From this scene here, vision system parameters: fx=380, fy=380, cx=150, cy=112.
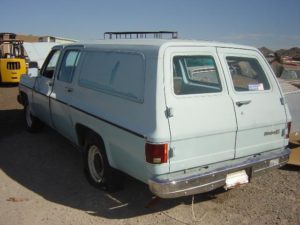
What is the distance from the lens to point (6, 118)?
8.89 metres

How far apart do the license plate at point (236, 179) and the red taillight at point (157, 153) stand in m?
0.84

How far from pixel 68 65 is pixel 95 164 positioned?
1.59 m

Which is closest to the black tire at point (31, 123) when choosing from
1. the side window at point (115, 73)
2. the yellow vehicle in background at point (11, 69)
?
the side window at point (115, 73)

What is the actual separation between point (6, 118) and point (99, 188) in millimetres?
5035

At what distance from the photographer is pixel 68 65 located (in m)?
5.53

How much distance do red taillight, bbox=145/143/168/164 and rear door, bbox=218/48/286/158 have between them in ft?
3.03

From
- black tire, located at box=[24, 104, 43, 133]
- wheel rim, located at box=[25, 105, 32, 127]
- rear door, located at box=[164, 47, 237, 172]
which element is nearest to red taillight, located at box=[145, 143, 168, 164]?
rear door, located at box=[164, 47, 237, 172]

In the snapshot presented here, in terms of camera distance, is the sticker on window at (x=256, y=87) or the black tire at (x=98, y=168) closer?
the sticker on window at (x=256, y=87)

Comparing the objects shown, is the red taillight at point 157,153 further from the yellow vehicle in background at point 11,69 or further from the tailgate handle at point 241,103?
the yellow vehicle in background at point 11,69

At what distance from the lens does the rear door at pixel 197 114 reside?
3541mm

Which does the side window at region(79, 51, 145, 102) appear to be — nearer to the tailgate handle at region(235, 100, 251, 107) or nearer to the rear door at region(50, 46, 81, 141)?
the rear door at region(50, 46, 81, 141)

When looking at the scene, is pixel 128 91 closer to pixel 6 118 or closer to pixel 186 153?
pixel 186 153

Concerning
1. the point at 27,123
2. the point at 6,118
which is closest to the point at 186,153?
the point at 27,123

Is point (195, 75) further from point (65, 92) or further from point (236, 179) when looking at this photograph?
point (65, 92)
